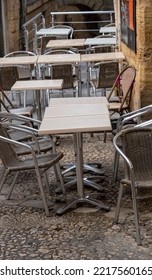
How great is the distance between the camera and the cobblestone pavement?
14.5 feet

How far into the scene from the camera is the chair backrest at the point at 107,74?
8.29 meters

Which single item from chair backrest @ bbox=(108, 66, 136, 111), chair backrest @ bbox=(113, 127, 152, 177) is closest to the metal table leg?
chair backrest @ bbox=(113, 127, 152, 177)

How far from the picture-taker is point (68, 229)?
4871mm

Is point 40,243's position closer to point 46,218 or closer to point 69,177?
point 46,218

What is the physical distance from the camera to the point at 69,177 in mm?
6117

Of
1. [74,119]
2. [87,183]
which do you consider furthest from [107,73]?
[74,119]

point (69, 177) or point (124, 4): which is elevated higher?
point (124, 4)

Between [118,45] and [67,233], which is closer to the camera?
Answer: [67,233]

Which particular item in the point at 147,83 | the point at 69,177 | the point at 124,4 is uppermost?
the point at 124,4

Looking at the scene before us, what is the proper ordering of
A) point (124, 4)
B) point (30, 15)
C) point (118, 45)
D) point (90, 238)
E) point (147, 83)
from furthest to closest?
point (30, 15), point (118, 45), point (124, 4), point (147, 83), point (90, 238)

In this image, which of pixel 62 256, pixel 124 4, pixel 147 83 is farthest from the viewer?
pixel 124 4

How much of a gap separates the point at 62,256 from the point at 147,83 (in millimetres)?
3591

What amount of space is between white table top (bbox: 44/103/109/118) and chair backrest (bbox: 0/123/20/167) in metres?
0.41

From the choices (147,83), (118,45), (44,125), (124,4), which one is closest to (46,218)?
(44,125)
